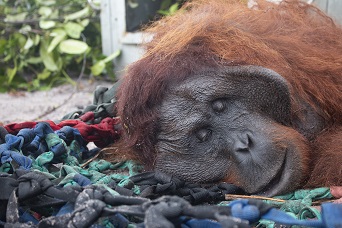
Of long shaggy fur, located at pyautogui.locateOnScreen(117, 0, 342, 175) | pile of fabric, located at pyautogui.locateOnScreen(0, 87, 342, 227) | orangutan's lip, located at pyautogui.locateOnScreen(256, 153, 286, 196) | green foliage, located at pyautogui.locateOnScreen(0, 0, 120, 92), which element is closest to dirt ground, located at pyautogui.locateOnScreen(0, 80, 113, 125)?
green foliage, located at pyautogui.locateOnScreen(0, 0, 120, 92)

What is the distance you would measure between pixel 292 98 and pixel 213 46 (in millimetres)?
242

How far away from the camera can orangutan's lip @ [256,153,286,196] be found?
1.29m

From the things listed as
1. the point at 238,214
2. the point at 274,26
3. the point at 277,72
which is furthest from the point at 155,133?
the point at 238,214

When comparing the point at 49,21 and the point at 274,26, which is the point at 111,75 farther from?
the point at 274,26

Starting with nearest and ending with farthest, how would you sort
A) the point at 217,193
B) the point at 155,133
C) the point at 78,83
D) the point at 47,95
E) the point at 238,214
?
the point at 238,214, the point at 217,193, the point at 155,133, the point at 47,95, the point at 78,83

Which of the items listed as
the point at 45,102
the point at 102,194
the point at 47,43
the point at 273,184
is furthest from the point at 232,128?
the point at 47,43

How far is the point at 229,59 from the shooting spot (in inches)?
53.3

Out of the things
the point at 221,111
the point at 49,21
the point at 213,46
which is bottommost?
the point at 49,21

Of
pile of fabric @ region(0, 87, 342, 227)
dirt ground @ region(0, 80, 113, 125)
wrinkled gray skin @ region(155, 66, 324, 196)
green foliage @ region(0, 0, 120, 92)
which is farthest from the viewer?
green foliage @ region(0, 0, 120, 92)

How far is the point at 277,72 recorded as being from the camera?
135cm

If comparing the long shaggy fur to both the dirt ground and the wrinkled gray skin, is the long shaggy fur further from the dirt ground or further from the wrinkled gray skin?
the dirt ground

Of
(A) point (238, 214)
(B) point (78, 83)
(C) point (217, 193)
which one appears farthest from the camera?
(B) point (78, 83)

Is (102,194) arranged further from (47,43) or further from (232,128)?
(47,43)

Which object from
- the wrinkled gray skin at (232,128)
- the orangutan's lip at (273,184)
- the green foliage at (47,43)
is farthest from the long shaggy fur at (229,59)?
the green foliage at (47,43)
